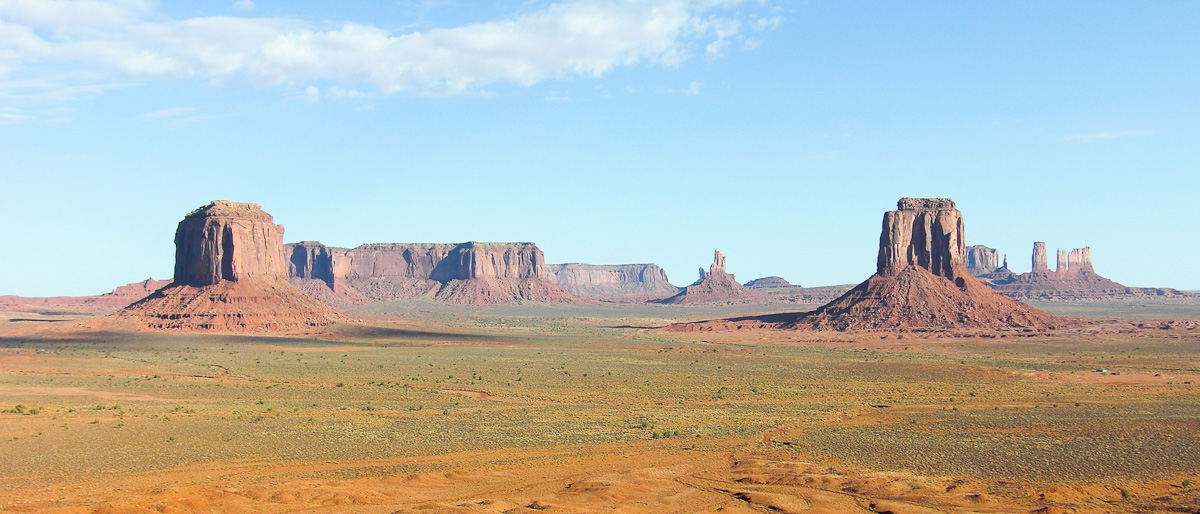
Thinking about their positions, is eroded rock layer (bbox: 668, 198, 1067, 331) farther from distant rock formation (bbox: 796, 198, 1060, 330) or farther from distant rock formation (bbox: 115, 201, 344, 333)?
distant rock formation (bbox: 115, 201, 344, 333)

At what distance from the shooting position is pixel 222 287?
10100cm

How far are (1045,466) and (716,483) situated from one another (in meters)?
9.54

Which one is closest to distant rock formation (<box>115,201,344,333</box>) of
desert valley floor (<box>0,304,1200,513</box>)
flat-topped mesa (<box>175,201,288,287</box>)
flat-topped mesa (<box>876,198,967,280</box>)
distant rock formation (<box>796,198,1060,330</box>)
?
flat-topped mesa (<box>175,201,288,287</box>)

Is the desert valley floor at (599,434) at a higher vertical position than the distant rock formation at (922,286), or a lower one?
lower

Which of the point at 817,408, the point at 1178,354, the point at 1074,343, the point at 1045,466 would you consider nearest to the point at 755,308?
the point at 1074,343

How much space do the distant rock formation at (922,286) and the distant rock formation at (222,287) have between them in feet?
172

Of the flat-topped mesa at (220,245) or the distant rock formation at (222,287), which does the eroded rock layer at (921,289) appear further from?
the flat-topped mesa at (220,245)

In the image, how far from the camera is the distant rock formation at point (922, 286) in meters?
99.4

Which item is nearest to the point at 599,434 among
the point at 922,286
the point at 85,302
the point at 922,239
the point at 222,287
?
the point at 922,286

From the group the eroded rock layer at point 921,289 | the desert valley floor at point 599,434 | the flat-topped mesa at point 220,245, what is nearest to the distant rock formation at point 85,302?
the flat-topped mesa at point 220,245

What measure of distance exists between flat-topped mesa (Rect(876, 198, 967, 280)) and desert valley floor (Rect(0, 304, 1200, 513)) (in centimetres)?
3660

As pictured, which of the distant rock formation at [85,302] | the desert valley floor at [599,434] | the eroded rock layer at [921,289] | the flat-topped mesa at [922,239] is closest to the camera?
the desert valley floor at [599,434]

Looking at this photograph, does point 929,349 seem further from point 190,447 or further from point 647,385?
point 190,447

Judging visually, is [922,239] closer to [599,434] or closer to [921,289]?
[921,289]
